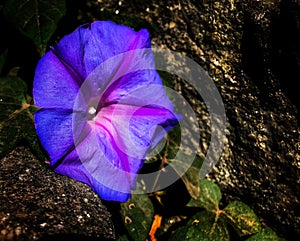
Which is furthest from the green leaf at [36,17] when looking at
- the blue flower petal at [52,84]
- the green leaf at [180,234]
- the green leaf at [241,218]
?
the green leaf at [241,218]

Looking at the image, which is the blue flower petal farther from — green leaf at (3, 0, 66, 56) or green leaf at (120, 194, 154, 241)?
green leaf at (120, 194, 154, 241)

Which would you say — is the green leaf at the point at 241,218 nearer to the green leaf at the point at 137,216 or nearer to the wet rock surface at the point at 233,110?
the wet rock surface at the point at 233,110

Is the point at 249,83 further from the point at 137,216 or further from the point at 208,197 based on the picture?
the point at 137,216

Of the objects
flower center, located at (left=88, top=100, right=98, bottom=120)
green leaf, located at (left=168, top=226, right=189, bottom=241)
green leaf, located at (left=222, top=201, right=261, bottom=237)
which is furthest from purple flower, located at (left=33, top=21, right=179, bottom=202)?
green leaf, located at (left=222, top=201, right=261, bottom=237)

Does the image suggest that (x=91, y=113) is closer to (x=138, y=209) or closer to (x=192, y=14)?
(x=138, y=209)

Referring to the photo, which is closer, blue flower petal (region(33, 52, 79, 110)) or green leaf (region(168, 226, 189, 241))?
blue flower petal (region(33, 52, 79, 110))

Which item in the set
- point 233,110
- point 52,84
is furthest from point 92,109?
point 233,110
